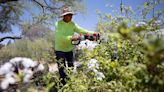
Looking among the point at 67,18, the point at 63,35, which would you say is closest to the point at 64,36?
the point at 63,35

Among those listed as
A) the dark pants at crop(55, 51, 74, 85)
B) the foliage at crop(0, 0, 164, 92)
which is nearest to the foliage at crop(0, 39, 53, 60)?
the dark pants at crop(55, 51, 74, 85)

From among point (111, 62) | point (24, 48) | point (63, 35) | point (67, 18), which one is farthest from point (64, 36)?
point (24, 48)

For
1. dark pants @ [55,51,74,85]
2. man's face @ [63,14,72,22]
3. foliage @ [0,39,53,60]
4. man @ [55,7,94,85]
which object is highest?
man's face @ [63,14,72,22]

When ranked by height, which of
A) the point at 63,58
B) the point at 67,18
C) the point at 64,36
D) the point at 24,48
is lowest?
the point at 24,48

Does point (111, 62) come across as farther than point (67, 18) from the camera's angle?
No

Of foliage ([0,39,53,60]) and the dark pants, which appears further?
foliage ([0,39,53,60])

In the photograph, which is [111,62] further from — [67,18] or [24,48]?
[24,48]

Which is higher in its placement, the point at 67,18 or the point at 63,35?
the point at 67,18

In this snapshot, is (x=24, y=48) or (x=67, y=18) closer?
(x=67, y=18)

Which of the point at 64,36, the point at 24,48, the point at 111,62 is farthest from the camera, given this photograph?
the point at 24,48

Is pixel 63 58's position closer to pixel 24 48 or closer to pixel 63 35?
pixel 63 35

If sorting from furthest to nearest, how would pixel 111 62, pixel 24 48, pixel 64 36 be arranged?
pixel 24 48
pixel 64 36
pixel 111 62

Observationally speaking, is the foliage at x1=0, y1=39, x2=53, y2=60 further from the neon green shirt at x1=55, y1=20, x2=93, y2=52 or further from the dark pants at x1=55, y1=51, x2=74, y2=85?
the neon green shirt at x1=55, y1=20, x2=93, y2=52

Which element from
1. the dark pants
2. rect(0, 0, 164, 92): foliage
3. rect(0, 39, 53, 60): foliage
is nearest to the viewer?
rect(0, 0, 164, 92): foliage
